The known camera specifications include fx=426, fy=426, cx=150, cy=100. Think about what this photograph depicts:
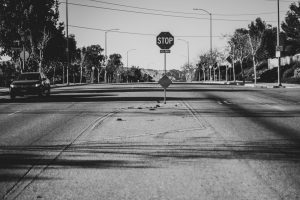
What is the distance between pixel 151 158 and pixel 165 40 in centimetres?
1024

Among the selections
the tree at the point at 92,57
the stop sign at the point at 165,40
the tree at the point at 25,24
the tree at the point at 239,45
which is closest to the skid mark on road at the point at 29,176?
the stop sign at the point at 165,40

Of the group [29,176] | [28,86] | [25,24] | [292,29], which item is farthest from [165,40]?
[292,29]

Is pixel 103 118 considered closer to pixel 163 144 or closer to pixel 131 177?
pixel 163 144

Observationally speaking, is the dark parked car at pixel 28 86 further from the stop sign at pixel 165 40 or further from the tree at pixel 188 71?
the tree at pixel 188 71

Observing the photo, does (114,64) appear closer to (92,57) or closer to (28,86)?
(92,57)

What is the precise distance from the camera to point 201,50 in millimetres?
103562

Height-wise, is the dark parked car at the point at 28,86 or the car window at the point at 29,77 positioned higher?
the car window at the point at 29,77

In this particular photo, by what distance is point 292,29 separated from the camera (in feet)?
246

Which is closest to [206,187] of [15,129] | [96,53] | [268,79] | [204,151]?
[204,151]

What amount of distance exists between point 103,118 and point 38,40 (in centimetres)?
4950

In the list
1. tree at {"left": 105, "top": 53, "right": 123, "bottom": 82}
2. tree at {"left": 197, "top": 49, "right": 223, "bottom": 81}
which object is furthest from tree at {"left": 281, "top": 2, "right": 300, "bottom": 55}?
tree at {"left": 105, "top": 53, "right": 123, "bottom": 82}

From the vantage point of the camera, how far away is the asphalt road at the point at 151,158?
546 cm

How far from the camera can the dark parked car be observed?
24609 mm

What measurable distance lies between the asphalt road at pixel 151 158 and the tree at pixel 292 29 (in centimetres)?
6484
